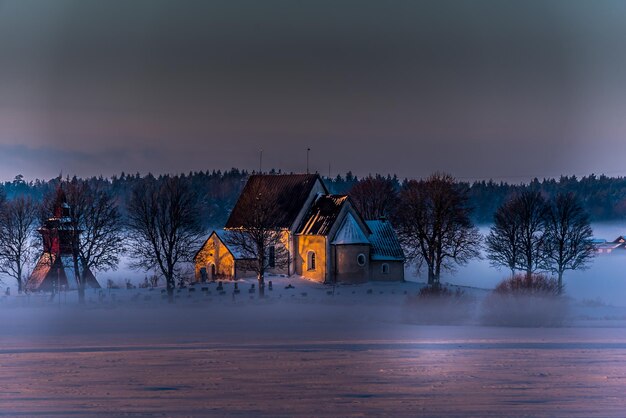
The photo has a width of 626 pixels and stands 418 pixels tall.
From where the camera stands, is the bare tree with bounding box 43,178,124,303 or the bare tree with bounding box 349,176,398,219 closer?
the bare tree with bounding box 43,178,124,303

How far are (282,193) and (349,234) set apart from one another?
7.93 m

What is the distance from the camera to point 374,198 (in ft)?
299

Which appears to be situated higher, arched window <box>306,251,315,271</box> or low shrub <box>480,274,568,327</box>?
arched window <box>306,251,315,271</box>

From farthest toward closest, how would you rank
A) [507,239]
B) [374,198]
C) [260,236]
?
[374,198]
[507,239]
[260,236]

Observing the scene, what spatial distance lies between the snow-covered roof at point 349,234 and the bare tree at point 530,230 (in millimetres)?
11593

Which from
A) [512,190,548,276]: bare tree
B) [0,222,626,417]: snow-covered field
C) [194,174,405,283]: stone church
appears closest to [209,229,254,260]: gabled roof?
[194,174,405,283]: stone church

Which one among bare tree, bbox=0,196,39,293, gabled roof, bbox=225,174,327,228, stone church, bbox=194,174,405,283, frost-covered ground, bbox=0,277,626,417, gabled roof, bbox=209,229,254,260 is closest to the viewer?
frost-covered ground, bbox=0,277,626,417

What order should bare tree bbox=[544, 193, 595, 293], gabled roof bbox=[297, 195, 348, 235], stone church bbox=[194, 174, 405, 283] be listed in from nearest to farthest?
stone church bbox=[194, 174, 405, 283] < bare tree bbox=[544, 193, 595, 293] < gabled roof bbox=[297, 195, 348, 235]

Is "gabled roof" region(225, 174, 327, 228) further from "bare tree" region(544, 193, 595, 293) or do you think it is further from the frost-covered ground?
the frost-covered ground

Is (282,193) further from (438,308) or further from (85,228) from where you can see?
(438,308)

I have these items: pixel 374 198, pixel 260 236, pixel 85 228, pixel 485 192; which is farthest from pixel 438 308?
pixel 485 192

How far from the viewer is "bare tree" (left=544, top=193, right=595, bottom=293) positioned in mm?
65875

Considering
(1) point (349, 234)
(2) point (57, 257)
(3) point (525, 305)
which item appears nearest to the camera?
(3) point (525, 305)

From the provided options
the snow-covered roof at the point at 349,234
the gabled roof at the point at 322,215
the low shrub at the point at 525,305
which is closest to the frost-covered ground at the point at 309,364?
the low shrub at the point at 525,305
